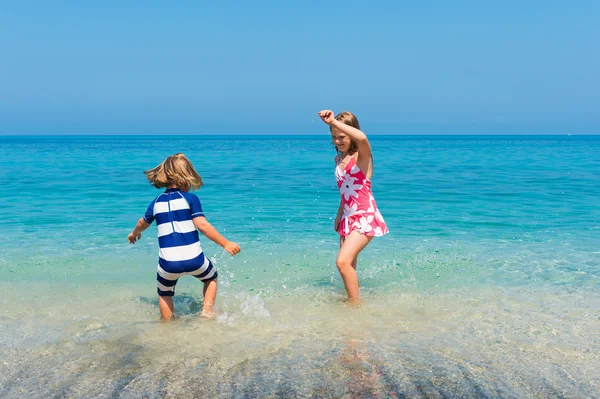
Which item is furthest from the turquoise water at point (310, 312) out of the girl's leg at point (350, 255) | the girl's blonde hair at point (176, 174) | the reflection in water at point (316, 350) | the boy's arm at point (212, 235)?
the girl's blonde hair at point (176, 174)

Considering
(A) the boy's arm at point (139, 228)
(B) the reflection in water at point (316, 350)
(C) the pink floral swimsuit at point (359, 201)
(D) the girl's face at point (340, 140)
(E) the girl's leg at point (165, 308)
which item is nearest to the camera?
(B) the reflection in water at point (316, 350)

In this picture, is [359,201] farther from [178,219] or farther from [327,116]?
[178,219]

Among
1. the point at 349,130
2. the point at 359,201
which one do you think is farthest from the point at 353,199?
the point at 349,130

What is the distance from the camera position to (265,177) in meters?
20.8

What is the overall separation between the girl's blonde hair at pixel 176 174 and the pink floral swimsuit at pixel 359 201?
1.35 m

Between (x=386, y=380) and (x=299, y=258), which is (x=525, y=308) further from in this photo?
(x=299, y=258)

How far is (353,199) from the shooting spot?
5.22 meters

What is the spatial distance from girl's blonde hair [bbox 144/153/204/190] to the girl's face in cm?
126

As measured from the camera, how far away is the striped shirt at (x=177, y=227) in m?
4.57

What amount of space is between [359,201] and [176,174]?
1644 millimetres

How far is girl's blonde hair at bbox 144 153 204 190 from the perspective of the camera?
4559 millimetres

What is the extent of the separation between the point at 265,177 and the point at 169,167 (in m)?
16.3

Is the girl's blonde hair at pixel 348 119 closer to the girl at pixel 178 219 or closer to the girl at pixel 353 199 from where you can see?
the girl at pixel 353 199

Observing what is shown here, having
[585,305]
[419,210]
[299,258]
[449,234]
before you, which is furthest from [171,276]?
[419,210]
